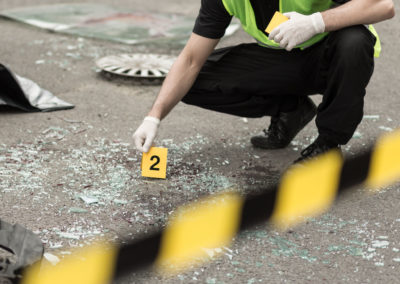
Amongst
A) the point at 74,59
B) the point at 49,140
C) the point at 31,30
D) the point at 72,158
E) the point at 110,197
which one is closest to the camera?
the point at 110,197

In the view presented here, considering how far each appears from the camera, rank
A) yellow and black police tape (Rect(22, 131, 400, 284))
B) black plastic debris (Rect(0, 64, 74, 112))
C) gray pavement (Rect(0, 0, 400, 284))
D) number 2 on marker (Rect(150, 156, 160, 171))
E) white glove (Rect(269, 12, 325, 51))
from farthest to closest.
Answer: black plastic debris (Rect(0, 64, 74, 112))
number 2 on marker (Rect(150, 156, 160, 171))
white glove (Rect(269, 12, 325, 51))
gray pavement (Rect(0, 0, 400, 284))
yellow and black police tape (Rect(22, 131, 400, 284))

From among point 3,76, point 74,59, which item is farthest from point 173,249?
point 74,59

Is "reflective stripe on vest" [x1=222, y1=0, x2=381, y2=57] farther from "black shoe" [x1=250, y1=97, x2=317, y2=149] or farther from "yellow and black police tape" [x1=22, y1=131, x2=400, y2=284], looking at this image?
"yellow and black police tape" [x1=22, y1=131, x2=400, y2=284]

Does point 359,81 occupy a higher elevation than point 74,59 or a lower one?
higher

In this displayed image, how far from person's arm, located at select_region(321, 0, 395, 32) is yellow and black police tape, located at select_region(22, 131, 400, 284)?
613mm

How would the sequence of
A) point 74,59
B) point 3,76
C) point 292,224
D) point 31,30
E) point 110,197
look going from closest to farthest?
point 292,224 < point 110,197 < point 3,76 < point 74,59 < point 31,30

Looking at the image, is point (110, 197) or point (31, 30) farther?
point (31, 30)

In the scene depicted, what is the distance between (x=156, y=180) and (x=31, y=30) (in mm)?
2915

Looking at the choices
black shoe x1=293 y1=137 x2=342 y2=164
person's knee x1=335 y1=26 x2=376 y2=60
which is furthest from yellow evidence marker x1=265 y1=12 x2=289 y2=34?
black shoe x1=293 y1=137 x2=342 y2=164

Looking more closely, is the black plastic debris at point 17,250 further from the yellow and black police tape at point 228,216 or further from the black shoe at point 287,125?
the black shoe at point 287,125

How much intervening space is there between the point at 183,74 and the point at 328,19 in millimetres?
704

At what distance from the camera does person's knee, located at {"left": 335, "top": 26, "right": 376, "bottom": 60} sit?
8.95ft

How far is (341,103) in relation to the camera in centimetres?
276

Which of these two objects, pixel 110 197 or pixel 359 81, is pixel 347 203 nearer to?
pixel 359 81
